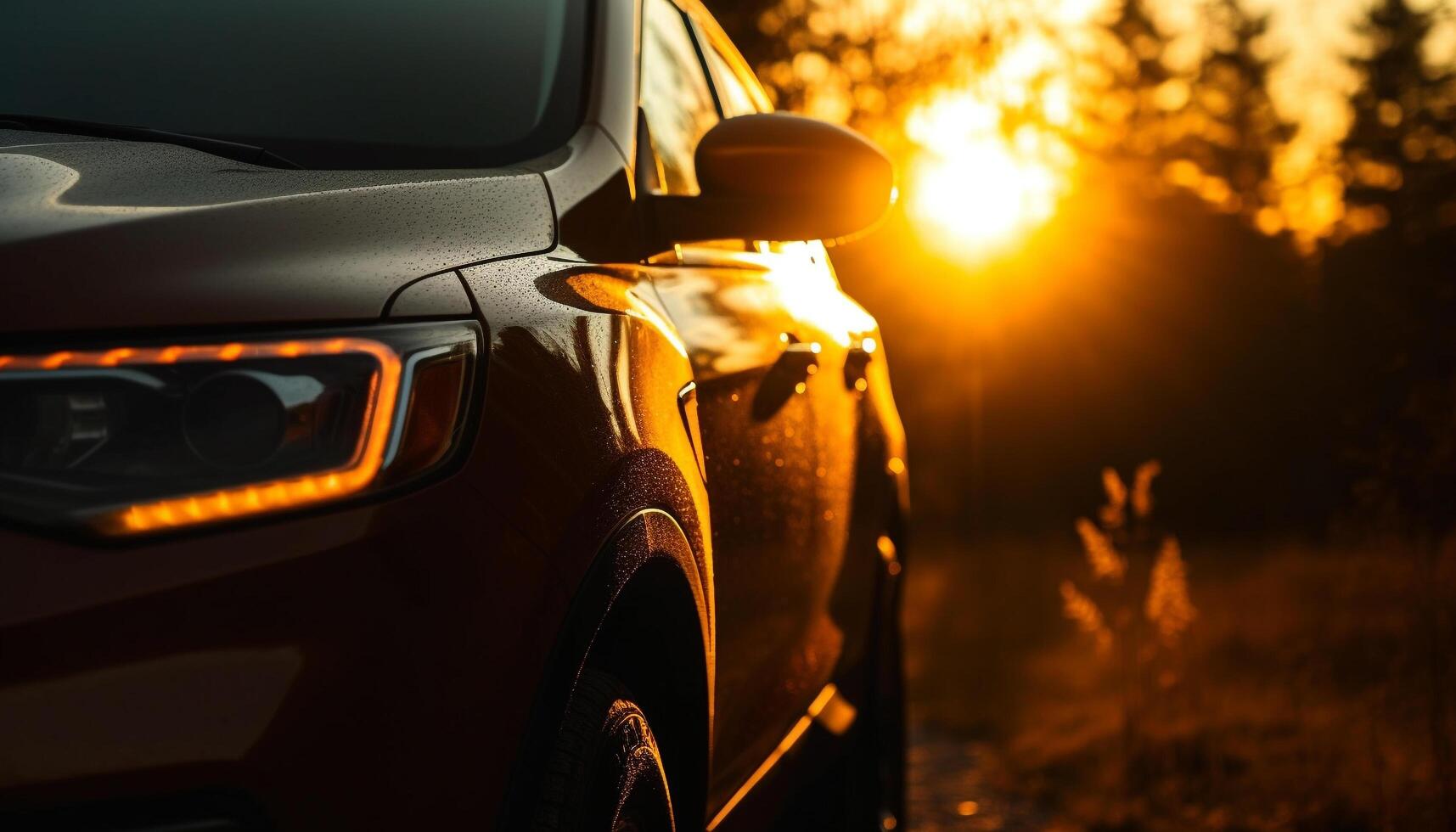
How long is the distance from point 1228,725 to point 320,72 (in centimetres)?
417

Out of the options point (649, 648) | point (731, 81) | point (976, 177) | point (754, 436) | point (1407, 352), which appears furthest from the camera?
point (976, 177)

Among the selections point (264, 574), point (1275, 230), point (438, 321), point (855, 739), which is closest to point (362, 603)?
point (264, 574)

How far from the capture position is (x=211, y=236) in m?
1.51

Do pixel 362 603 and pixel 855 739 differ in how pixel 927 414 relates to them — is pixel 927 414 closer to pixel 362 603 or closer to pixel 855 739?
pixel 855 739

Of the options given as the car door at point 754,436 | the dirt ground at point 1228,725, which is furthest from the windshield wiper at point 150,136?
the dirt ground at point 1228,725

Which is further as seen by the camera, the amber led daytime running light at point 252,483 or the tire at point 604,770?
the tire at point 604,770

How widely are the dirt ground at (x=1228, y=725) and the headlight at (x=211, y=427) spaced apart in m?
3.60

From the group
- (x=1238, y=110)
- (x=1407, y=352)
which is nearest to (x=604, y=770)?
(x=1407, y=352)

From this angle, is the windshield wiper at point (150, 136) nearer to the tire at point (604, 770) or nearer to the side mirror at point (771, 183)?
the side mirror at point (771, 183)

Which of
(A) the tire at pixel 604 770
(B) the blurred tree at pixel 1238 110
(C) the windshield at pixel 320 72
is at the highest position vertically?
(B) the blurred tree at pixel 1238 110

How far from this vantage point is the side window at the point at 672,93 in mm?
2775

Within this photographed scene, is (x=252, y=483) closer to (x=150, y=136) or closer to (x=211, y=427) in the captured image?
(x=211, y=427)

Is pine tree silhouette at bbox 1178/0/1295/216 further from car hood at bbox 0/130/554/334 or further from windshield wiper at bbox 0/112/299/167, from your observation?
car hood at bbox 0/130/554/334

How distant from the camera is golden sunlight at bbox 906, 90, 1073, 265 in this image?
56.5 ft
